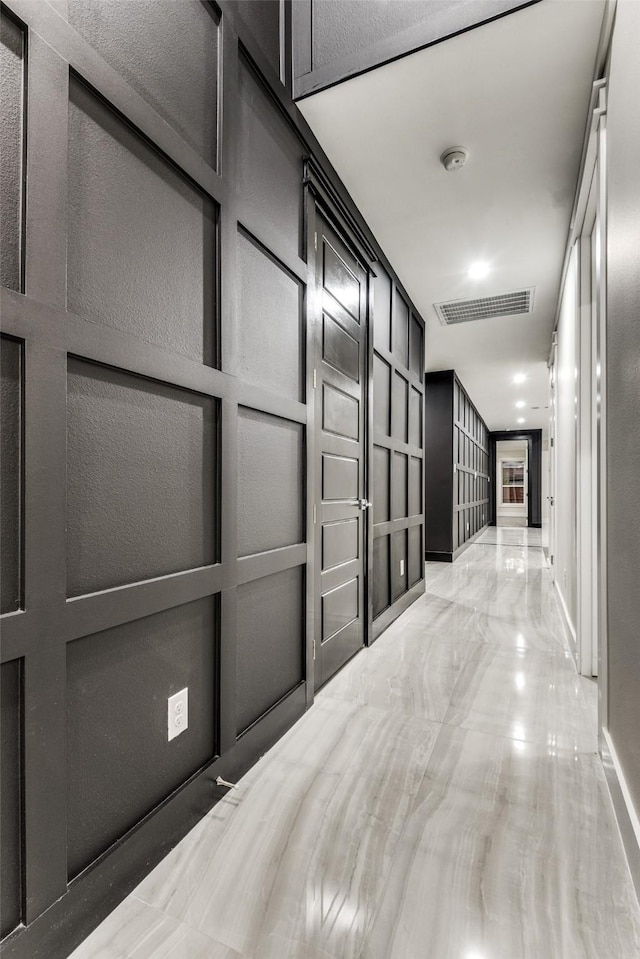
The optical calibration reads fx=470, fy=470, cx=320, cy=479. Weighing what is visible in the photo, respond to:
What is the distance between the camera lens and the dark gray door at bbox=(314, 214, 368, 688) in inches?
88.4

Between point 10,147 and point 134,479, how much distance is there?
0.69 m

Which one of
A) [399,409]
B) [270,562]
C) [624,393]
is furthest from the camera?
[399,409]

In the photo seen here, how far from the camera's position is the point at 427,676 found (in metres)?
2.38

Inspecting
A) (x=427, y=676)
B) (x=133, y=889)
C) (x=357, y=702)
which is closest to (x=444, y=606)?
(x=427, y=676)

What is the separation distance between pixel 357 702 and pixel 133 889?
1.17 m

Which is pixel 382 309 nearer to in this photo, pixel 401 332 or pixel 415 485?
pixel 401 332

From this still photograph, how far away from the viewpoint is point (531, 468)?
1198 cm

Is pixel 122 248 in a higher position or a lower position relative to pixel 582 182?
lower

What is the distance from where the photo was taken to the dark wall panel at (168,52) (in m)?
1.08

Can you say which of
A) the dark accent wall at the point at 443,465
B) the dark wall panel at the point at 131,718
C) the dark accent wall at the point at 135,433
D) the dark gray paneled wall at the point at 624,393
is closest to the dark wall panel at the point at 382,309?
the dark accent wall at the point at 135,433

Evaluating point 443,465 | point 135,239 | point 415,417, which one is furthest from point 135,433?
point 443,465

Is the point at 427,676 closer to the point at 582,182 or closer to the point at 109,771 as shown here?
the point at 109,771

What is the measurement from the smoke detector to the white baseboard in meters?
2.51

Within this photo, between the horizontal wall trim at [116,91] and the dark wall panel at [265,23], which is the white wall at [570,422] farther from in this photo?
the horizontal wall trim at [116,91]
